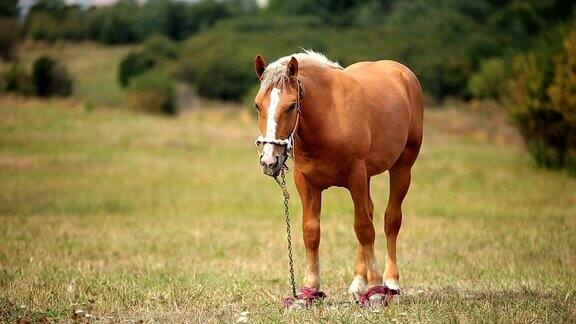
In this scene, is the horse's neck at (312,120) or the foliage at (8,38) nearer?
the horse's neck at (312,120)

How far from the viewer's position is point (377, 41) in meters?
83.5

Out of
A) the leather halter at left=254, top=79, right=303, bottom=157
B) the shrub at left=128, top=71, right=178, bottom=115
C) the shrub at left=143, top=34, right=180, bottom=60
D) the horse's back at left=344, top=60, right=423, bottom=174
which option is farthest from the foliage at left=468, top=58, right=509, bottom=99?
the shrub at left=143, top=34, right=180, bottom=60

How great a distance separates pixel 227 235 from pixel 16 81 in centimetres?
4785

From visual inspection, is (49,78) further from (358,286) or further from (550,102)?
(358,286)

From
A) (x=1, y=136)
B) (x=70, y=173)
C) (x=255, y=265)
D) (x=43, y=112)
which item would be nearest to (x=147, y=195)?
(x=70, y=173)

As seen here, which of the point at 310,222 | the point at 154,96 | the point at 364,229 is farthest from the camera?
the point at 154,96

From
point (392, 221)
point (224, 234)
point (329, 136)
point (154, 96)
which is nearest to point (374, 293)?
point (392, 221)

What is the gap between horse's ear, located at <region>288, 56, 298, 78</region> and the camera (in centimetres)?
818

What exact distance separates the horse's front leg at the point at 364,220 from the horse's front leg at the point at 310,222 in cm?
38

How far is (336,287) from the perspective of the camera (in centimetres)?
1073

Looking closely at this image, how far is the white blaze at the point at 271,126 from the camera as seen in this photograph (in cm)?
780

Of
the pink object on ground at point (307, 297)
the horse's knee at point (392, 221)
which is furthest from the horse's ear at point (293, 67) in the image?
the horse's knee at point (392, 221)

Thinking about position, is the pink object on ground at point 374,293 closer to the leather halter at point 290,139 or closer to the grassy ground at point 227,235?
the grassy ground at point 227,235

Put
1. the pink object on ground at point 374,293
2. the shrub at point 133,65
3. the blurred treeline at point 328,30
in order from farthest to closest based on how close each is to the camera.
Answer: the shrub at point 133,65
the blurred treeline at point 328,30
the pink object on ground at point 374,293
